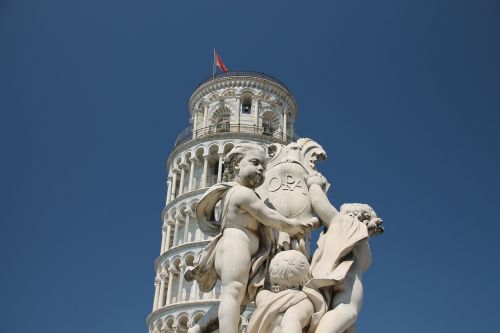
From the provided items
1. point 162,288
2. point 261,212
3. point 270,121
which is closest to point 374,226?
point 261,212

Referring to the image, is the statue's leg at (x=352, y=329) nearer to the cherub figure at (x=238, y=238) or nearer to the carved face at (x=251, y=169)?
the cherub figure at (x=238, y=238)

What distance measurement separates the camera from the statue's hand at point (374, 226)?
196 inches

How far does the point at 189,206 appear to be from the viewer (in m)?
46.0

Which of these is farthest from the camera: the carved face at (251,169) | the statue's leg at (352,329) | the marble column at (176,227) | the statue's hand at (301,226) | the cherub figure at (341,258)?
the marble column at (176,227)

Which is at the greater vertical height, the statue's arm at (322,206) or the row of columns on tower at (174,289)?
the row of columns on tower at (174,289)

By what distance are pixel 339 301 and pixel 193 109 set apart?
4886 centimetres

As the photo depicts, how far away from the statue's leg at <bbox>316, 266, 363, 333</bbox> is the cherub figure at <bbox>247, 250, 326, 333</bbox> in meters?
0.07

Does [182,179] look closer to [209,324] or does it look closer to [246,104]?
[246,104]

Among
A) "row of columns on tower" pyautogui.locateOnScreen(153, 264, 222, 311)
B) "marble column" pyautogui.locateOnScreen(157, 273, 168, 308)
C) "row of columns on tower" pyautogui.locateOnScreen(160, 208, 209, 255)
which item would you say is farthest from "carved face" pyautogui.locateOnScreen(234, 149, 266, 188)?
"marble column" pyautogui.locateOnScreen(157, 273, 168, 308)

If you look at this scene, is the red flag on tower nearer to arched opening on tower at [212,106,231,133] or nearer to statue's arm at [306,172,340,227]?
arched opening on tower at [212,106,231,133]

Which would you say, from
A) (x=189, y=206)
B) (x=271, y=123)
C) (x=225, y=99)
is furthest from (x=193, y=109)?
(x=189, y=206)

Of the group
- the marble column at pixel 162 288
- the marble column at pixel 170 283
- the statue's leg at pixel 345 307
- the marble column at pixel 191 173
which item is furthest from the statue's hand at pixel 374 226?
the marble column at pixel 191 173

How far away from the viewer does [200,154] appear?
48.6 meters

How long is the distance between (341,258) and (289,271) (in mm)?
550
